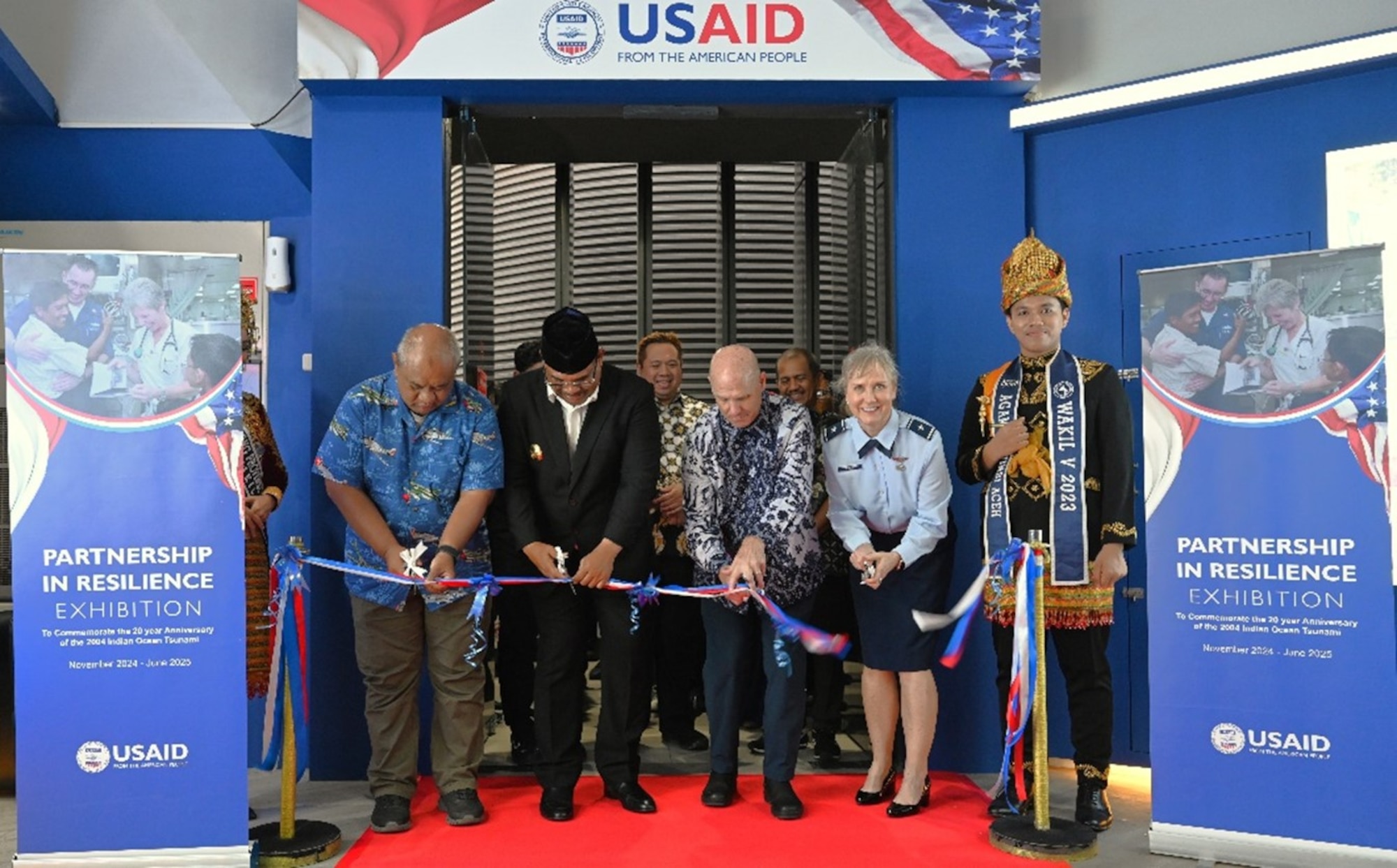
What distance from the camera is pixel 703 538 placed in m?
4.32

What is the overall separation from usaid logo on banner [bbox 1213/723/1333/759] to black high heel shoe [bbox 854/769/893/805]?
115cm

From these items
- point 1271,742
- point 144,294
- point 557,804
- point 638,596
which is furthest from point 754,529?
point 144,294

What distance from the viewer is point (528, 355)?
5477 mm

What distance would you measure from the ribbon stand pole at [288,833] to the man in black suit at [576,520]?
733 millimetres

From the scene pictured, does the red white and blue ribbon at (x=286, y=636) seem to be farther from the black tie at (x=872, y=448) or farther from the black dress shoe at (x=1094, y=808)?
the black dress shoe at (x=1094, y=808)

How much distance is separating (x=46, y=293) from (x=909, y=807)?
3.19 metres

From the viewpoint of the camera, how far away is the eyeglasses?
14.1 ft

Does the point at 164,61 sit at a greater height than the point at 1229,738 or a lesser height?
greater

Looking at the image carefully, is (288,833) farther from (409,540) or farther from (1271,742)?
(1271,742)

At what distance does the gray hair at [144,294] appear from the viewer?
3771mm

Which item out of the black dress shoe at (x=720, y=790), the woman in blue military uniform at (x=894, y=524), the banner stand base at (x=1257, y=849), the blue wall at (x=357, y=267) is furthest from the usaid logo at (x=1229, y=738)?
the blue wall at (x=357, y=267)

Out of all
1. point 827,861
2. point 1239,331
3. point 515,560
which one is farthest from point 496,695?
point 1239,331

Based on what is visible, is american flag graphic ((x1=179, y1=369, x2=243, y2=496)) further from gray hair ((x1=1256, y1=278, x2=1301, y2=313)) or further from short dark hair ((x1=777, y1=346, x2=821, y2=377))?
gray hair ((x1=1256, y1=278, x2=1301, y2=313))

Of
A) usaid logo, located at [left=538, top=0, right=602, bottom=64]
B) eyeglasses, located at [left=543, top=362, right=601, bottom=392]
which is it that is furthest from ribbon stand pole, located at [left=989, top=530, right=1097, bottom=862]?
usaid logo, located at [left=538, top=0, right=602, bottom=64]
